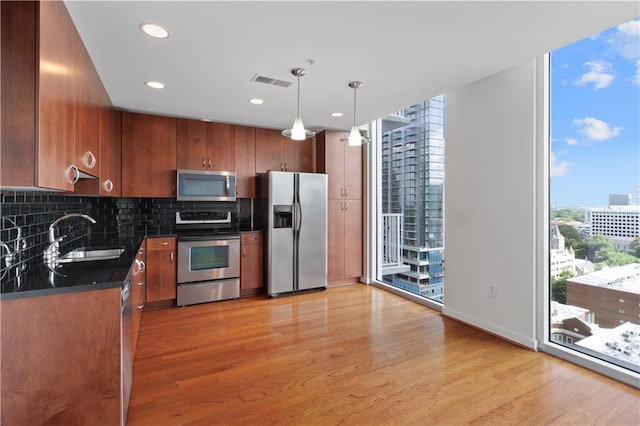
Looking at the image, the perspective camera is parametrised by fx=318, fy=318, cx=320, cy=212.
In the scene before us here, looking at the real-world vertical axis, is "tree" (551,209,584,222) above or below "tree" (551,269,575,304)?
above

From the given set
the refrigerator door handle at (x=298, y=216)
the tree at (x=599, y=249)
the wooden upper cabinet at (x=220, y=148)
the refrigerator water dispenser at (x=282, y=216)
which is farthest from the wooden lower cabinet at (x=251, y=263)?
the tree at (x=599, y=249)

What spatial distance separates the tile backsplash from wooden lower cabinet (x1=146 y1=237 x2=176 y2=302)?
0.40 m

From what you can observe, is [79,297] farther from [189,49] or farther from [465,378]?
[465,378]

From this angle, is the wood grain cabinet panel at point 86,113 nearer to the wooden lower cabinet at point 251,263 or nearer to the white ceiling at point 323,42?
the white ceiling at point 323,42

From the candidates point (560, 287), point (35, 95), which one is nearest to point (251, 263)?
point (35, 95)

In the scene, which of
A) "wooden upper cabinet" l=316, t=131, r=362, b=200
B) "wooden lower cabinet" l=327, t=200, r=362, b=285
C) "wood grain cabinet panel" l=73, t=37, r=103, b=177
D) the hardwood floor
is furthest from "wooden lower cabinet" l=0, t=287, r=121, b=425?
"wooden upper cabinet" l=316, t=131, r=362, b=200

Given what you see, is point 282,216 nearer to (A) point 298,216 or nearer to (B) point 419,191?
(A) point 298,216

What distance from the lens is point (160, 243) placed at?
12.5 feet

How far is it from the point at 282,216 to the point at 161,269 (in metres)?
1.63

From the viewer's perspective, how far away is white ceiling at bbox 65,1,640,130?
192 centimetres

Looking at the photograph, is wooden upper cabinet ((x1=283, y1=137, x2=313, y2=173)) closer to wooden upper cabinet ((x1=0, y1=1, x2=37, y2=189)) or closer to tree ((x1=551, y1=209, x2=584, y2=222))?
tree ((x1=551, y1=209, x2=584, y2=222))

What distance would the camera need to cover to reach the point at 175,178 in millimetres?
4156

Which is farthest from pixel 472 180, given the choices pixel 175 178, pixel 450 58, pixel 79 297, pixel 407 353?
pixel 175 178

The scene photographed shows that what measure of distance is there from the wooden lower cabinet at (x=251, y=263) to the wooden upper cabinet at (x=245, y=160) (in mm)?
652
